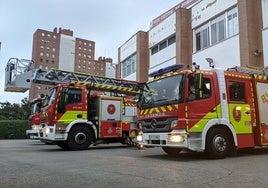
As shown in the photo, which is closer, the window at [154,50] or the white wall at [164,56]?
the white wall at [164,56]

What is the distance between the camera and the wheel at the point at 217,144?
9602mm

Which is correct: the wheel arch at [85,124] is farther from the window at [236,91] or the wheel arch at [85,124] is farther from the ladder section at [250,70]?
the window at [236,91]

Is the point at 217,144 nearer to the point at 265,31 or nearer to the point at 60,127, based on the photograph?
the point at 60,127

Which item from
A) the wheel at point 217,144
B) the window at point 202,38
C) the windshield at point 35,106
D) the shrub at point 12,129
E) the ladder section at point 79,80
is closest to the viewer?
the wheel at point 217,144

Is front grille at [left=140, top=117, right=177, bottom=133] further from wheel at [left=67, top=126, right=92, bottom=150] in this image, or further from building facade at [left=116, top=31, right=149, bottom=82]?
building facade at [left=116, top=31, right=149, bottom=82]

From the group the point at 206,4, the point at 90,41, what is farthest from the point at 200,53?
the point at 90,41

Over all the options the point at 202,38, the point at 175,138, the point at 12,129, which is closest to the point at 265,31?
the point at 202,38

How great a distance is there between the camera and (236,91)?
10.6 m

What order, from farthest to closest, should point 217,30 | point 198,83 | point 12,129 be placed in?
1. point 12,129
2. point 217,30
3. point 198,83

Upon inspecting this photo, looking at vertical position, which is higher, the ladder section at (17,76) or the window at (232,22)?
the window at (232,22)

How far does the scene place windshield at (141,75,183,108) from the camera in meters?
9.54

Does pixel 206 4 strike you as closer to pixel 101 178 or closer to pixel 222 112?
pixel 222 112

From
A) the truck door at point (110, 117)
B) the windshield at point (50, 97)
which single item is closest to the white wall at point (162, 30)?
the truck door at point (110, 117)

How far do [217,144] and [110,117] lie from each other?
6.72m
